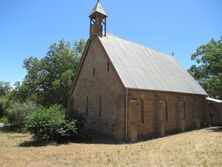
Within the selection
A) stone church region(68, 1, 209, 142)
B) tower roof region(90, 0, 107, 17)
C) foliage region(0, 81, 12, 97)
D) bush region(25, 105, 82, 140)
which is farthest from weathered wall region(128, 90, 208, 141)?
foliage region(0, 81, 12, 97)

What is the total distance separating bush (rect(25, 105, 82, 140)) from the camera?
17.4m

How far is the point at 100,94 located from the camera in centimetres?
2162

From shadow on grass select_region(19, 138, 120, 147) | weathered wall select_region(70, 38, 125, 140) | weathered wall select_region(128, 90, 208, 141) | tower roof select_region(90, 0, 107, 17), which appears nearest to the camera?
shadow on grass select_region(19, 138, 120, 147)

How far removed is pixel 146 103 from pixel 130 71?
345cm

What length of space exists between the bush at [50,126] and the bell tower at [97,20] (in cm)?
969

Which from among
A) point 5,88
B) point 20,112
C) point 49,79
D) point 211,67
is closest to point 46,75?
point 49,79

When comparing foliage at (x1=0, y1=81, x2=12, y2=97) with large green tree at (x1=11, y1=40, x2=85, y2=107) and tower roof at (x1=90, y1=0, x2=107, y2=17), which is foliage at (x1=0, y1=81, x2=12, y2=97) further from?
tower roof at (x1=90, y1=0, x2=107, y2=17)

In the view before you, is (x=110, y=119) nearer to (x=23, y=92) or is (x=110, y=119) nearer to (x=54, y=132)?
(x=54, y=132)

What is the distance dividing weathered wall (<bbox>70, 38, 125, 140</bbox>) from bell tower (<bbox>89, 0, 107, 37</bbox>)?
935mm

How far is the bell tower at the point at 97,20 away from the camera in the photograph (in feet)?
74.5

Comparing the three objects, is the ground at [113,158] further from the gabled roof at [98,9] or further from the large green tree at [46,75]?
the large green tree at [46,75]

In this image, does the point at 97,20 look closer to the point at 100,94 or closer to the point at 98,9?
the point at 98,9

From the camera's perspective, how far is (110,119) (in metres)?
19.6

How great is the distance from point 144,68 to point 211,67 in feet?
51.4
